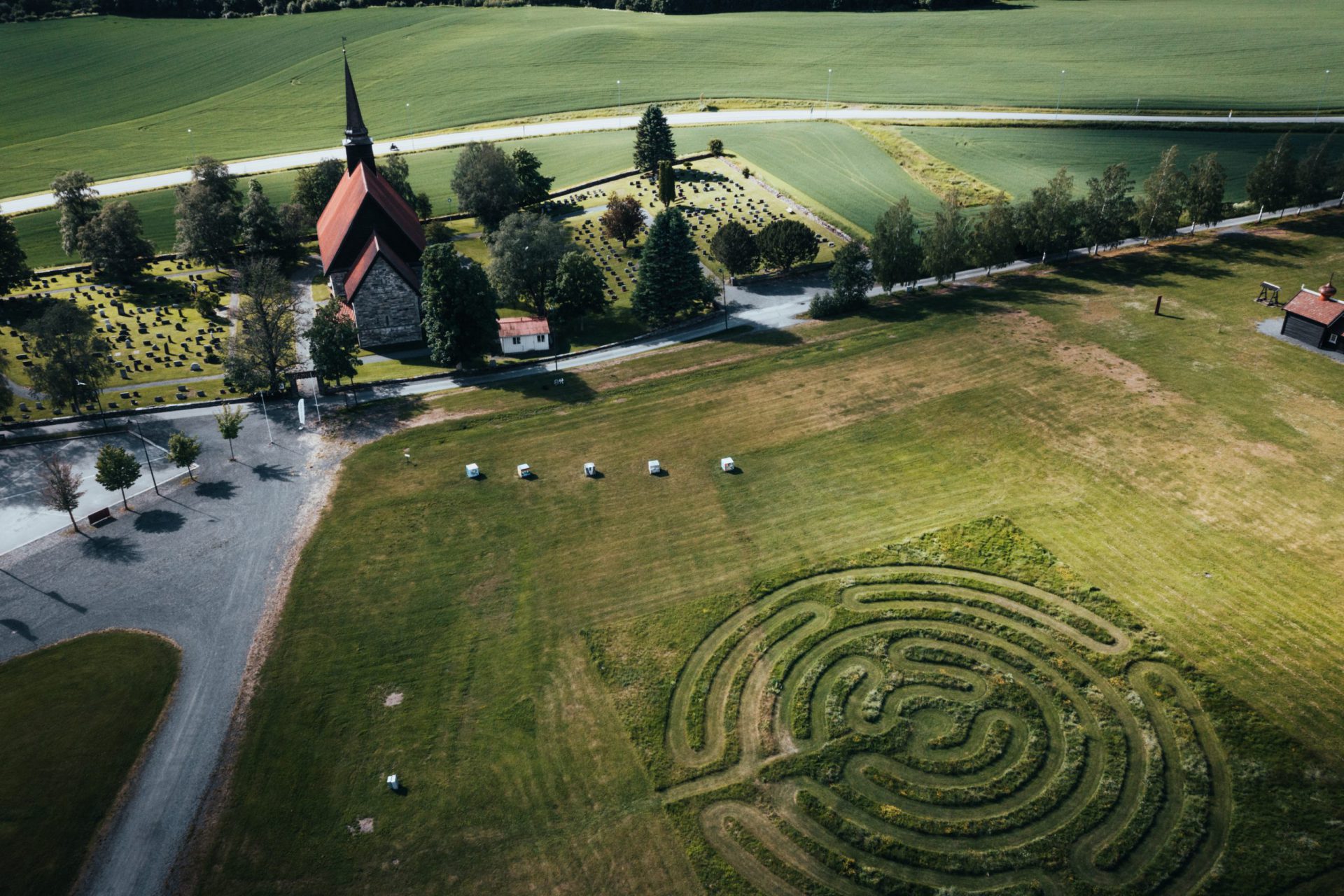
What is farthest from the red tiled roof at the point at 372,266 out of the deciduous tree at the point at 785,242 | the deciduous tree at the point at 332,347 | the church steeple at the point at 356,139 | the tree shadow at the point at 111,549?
the deciduous tree at the point at 785,242

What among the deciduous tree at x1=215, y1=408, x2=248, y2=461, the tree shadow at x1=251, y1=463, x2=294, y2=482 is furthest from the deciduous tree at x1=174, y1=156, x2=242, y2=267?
the tree shadow at x1=251, y1=463, x2=294, y2=482

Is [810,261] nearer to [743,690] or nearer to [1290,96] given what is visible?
[743,690]

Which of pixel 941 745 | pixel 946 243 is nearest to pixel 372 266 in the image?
pixel 946 243

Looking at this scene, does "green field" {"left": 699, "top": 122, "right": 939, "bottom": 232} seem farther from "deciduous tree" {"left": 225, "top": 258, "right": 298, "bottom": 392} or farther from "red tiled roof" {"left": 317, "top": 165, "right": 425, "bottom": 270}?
"deciduous tree" {"left": 225, "top": 258, "right": 298, "bottom": 392}

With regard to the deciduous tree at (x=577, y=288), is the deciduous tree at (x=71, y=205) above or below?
above

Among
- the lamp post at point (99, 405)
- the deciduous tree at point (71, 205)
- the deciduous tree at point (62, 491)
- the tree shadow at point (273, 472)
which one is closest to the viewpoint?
the deciduous tree at point (62, 491)

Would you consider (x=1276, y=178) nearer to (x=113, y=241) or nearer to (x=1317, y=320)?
(x=1317, y=320)

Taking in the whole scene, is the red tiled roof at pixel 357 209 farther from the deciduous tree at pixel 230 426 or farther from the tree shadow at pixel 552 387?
the deciduous tree at pixel 230 426
